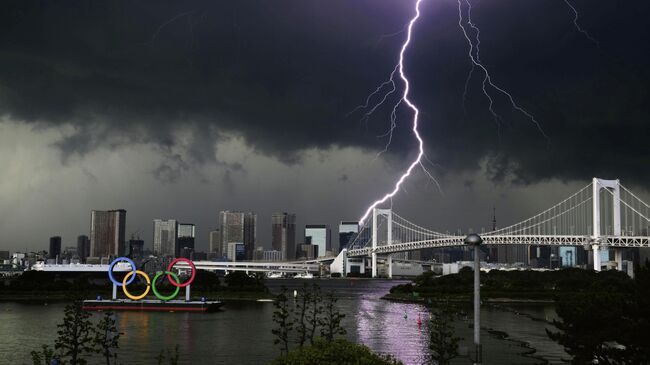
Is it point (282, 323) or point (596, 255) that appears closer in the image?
point (282, 323)

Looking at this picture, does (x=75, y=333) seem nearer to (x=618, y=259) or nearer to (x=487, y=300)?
(x=487, y=300)

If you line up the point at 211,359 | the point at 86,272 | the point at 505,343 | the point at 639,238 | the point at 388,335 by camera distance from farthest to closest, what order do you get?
the point at 86,272
the point at 639,238
the point at 388,335
the point at 505,343
the point at 211,359

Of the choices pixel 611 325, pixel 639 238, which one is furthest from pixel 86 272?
pixel 611 325

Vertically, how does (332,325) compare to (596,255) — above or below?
below

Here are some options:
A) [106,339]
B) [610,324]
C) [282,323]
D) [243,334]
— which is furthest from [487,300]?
[106,339]

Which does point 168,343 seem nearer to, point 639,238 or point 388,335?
point 388,335

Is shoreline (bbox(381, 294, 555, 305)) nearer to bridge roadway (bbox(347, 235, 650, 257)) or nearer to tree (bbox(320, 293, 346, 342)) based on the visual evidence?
bridge roadway (bbox(347, 235, 650, 257))

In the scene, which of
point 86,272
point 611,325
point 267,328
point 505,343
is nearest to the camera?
point 611,325

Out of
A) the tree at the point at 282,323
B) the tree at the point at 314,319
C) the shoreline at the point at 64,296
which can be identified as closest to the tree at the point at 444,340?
the tree at the point at 314,319
